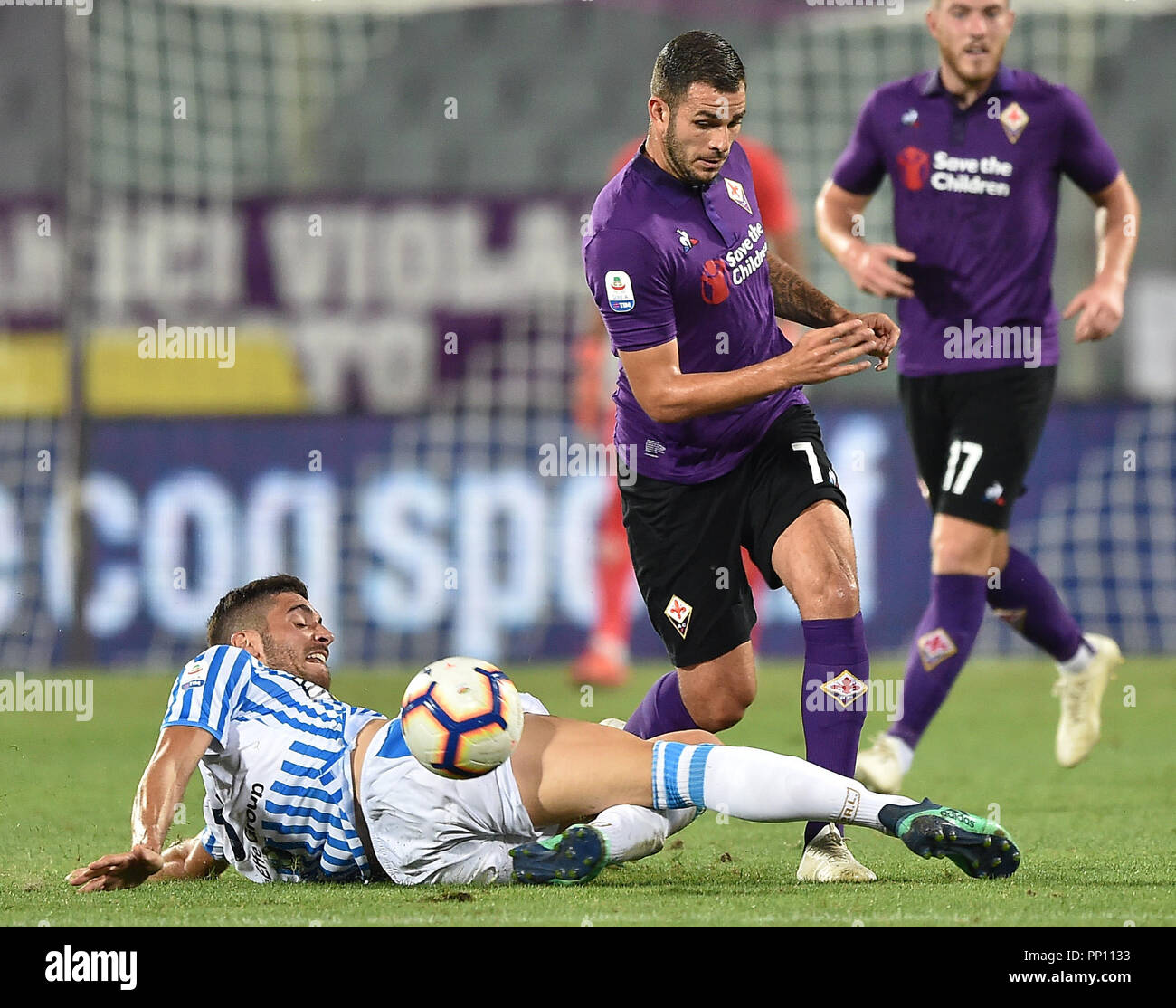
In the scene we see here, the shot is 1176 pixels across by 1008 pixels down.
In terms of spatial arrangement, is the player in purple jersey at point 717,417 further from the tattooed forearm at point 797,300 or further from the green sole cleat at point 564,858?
the green sole cleat at point 564,858

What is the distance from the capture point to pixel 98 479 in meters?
10.0

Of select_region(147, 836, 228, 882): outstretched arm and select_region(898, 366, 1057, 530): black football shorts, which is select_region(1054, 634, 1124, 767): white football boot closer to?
select_region(898, 366, 1057, 530): black football shorts

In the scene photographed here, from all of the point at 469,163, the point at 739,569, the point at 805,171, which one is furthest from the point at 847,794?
the point at 469,163

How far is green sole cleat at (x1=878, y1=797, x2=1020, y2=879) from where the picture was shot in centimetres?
395

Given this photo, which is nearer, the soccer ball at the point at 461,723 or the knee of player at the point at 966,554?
the soccer ball at the point at 461,723

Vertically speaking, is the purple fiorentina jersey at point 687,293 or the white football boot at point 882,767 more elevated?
the purple fiorentina jersey at point 687,293

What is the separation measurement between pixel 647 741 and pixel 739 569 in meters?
0.79

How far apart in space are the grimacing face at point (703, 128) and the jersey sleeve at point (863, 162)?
175 cm

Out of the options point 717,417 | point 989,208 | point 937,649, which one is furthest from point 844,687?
point 989,208

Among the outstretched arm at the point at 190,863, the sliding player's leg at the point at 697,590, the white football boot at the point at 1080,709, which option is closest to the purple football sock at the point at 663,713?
the sliding player's leg at the point at 697,590

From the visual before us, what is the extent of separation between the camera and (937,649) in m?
5.98

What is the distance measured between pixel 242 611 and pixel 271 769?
1.86 feet

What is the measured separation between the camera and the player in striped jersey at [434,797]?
4074mm

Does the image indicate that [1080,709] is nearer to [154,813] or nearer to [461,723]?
[461,723]
